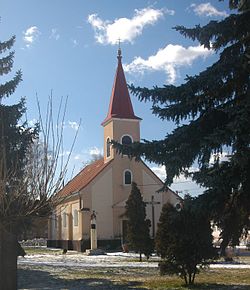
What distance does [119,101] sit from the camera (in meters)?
43.4

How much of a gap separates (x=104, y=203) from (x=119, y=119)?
24.0 feet

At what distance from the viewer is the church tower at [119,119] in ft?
138

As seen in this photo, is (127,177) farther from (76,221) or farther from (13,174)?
(13,174)

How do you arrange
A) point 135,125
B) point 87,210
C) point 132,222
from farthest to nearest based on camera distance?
point 135,125
point 87,210
point 132,222

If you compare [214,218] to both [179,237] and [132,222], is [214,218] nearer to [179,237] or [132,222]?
[179,237]

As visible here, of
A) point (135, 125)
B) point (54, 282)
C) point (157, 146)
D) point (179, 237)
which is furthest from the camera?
point (135, 125)

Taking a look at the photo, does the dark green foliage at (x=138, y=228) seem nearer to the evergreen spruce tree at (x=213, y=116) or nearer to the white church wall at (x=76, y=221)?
the white church wall at (x=76, y=221)

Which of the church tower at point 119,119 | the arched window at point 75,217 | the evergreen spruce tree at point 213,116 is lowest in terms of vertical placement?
the arched window at point 75,217

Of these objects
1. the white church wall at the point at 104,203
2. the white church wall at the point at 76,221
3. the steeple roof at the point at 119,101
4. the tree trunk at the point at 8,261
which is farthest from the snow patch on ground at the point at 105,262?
the steeple roof at the point at 119,101

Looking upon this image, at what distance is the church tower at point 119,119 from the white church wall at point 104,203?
2.15 meters

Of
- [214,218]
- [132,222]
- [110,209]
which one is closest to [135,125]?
[110,209]

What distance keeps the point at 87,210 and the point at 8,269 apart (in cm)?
3051

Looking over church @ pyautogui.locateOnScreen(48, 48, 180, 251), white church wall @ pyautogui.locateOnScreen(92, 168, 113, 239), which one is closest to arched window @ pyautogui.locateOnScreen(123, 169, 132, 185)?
church @ pyautogui.locateOnScreen(48, 48, 180, 251)

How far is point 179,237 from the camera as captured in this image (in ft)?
46.4
